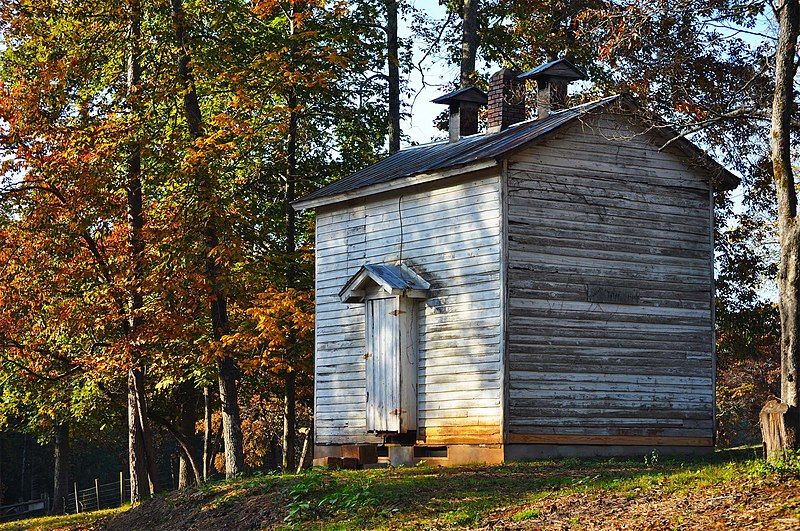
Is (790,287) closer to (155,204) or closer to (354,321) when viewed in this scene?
(354,321)

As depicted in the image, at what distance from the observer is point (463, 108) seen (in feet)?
89.2

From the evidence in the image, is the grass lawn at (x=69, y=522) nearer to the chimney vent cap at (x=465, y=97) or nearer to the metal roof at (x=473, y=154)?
Result: the metal roof at (x=473, y=154)

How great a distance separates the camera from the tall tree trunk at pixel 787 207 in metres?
16.0

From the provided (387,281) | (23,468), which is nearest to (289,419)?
(387,281)

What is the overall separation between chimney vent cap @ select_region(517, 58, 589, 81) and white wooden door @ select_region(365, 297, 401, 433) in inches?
230

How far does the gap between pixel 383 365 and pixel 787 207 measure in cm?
931

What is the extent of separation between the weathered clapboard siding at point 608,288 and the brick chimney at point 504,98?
330cm

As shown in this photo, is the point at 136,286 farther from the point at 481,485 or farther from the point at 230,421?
the point at 481,485

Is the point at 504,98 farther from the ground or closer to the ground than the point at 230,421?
farther from the ground

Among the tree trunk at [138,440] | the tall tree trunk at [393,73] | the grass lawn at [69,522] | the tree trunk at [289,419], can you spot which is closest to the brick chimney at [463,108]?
the tall tree trunk at [393,73]

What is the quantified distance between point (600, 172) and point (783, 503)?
34.9 feet

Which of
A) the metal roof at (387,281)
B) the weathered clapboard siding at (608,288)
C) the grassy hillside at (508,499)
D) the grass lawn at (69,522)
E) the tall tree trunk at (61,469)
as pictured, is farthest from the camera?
the tall tree trunk at (61,469)

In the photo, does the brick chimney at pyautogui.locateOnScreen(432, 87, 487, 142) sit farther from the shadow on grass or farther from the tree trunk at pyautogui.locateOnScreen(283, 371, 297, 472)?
the shadow on grass

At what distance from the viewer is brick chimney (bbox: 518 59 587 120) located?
2466 centimetres
